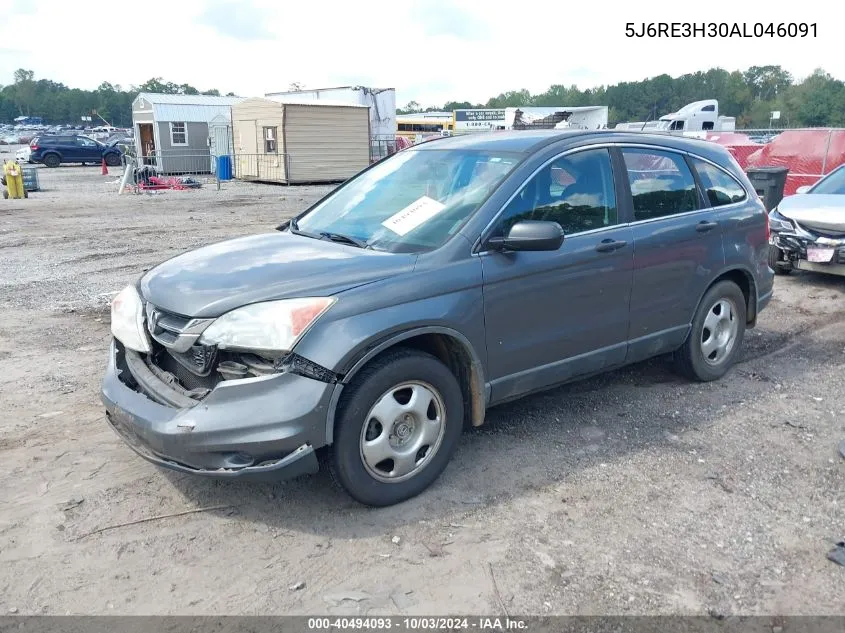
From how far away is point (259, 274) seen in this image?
365 centimetres

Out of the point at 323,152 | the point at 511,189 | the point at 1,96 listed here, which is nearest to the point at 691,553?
the point at 511,189

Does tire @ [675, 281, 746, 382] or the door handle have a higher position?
the door handle

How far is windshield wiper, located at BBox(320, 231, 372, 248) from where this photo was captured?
4.11 metres

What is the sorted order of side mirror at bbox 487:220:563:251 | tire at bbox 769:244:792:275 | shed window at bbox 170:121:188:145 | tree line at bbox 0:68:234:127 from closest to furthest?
1. side mirror at bbox 487:220:563:251
2. tire at bbox 769:244:792:275
3. shed window at bbox 170:121:188:145
4. tree line at bbox 0:68:234:127

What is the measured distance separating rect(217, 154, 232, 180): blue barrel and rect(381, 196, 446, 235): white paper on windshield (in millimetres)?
26421

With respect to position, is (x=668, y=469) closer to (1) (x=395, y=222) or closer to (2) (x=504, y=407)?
(2) (x=504, y=407)

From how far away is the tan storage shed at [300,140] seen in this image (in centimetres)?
2717

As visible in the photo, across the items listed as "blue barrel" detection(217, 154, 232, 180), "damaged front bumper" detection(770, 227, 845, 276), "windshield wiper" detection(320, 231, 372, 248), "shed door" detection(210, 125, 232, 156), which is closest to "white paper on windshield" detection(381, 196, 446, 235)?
"windshield wiper" detection(320, 231, 372, 248)

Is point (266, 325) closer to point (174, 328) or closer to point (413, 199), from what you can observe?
point (174, 328)

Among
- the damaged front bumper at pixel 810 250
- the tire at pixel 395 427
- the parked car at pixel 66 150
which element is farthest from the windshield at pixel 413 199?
the parked car at pixel 66 150

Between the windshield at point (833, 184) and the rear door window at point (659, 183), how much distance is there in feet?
17.7

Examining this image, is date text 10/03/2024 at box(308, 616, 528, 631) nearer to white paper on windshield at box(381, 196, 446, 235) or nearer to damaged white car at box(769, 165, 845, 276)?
white paper on windshield at box(381, 196, 446, 235)

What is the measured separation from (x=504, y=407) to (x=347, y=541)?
1887mm

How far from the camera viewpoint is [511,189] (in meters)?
4.15
